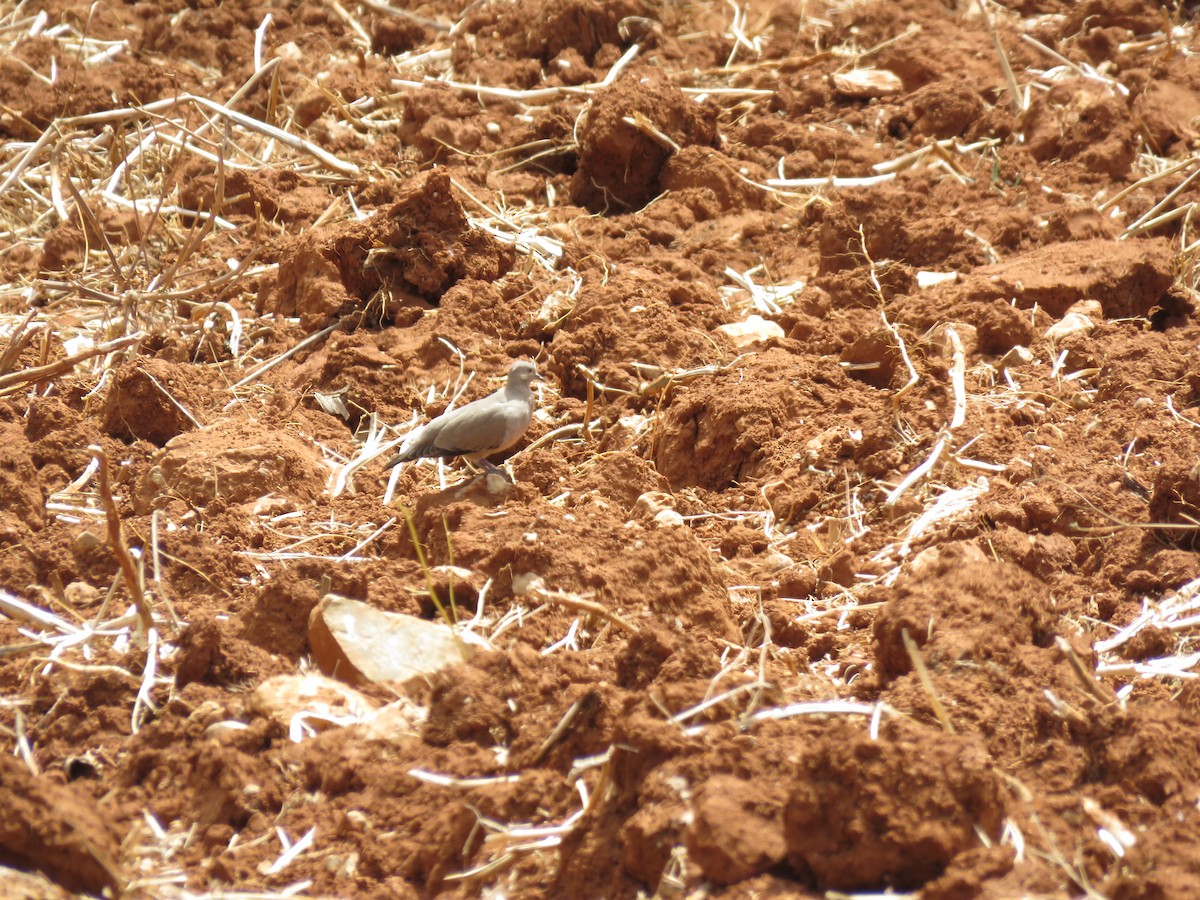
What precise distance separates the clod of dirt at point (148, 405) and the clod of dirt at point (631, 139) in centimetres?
Result: 224

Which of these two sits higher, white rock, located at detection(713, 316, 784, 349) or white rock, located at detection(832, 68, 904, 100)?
white rock, located at detection(832, 68, 904, 100)

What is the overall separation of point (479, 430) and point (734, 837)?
192cm

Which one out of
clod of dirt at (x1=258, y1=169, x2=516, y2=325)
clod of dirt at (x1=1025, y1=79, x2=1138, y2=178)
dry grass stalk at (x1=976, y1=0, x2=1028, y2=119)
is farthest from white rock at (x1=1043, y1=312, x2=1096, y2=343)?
clod of dirt at (x1=258, y1=169, x2=516, y2=325)

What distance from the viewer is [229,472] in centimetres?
393

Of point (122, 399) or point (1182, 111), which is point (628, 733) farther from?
point (1182, 111)

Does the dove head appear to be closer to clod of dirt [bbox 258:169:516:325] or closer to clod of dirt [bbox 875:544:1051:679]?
clod of dirt [bbox 258:169:516:325]

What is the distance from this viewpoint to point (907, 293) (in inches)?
189

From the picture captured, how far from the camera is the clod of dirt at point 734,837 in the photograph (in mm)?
2264

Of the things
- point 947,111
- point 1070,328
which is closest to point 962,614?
point 1070,328

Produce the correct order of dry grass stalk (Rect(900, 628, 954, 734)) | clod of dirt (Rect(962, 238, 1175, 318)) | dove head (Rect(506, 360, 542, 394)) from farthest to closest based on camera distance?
clod of dirt (Rect(962, 238, 1175, 318)) → dove head (Rect(506, 360, 542, 394)) → dry grass stalk (Rect(900, 628, 954, 734))

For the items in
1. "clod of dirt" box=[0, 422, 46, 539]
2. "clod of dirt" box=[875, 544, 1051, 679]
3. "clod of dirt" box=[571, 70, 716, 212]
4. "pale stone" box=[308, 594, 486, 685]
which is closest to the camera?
"clod of dirt" box=[875, 544, 1051, 679]

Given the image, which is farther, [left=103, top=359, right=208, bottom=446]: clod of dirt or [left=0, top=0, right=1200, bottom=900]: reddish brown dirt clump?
[left=103, top=359, right=208, bottom=446]: clod of dirt

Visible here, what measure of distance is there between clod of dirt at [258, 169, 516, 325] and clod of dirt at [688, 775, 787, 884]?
3.08m

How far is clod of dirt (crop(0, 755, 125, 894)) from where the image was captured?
2.40 meters
